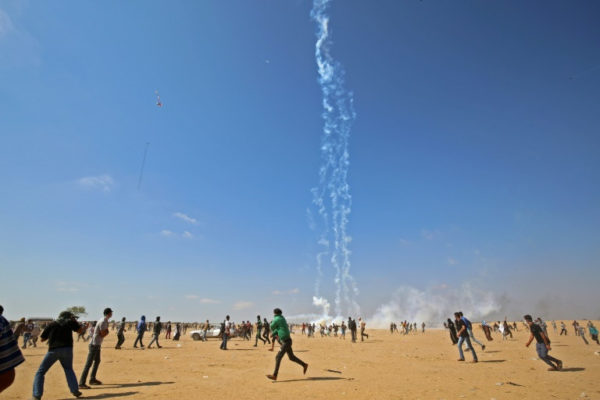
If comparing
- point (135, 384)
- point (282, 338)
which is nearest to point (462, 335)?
point (282, 338)

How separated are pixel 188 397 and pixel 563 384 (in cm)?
1016

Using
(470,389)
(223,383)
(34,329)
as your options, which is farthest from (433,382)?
(34,329)

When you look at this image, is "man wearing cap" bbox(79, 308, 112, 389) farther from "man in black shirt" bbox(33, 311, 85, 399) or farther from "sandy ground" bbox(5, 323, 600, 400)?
"man in black shirt" bbox(33, 311, 85, 399)

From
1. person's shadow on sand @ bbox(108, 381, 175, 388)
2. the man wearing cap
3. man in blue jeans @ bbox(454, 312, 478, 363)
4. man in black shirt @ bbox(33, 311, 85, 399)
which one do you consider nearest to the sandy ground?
person's shadow on sand @ bbox(108, 381, 175, 388)

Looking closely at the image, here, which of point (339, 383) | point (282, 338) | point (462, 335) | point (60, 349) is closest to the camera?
point (60, 349)

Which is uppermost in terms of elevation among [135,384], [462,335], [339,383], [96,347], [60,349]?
[462,335]

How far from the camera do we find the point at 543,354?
10664mm

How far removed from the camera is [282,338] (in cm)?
872

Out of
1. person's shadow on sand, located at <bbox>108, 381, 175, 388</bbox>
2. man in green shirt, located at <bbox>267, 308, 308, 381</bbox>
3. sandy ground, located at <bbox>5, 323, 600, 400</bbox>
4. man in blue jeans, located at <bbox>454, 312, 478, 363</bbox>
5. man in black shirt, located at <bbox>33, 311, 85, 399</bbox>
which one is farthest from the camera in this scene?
man in blue jeans, located at <bbox>454, 312, 478, 363</bbox>

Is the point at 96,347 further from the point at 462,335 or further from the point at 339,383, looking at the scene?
the point at 462,335

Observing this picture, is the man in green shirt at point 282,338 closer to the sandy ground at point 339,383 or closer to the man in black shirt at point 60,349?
the sandy ground at point 339,383

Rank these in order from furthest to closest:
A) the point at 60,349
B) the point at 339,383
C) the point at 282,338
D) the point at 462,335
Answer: the point at 462,335 < the point at 282,338 < the point at 339,383 < the point at 60,349

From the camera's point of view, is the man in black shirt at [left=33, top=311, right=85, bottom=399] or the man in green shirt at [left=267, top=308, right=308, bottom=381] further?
Answer: the man in green shirt at [left=267, top=308, right=308, bottom=381]

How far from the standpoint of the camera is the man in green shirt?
28.4 ft
